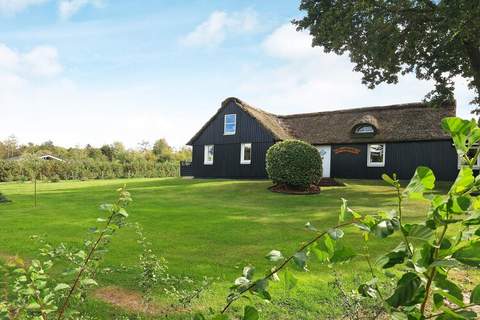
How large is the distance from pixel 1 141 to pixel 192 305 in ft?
312

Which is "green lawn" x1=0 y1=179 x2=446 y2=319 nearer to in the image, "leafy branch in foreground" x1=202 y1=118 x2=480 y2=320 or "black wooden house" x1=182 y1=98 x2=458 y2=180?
"leafy branch in foreground" x1=202 y1=118 x2=480 y2=320

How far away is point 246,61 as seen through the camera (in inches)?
550

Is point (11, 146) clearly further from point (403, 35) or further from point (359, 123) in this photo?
point (403, 35)

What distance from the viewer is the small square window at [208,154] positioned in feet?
105

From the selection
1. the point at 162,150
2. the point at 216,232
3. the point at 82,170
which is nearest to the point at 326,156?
the point at 216,232

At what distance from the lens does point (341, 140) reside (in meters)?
28.2

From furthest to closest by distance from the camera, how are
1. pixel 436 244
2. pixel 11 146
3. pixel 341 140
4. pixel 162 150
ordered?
pixel 11 146 → pixel 162 150 → pixel 341 140 → pixel 436 244

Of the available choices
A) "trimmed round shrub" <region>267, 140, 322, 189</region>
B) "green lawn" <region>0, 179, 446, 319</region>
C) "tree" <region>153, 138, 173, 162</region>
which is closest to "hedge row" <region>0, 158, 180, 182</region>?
"tree" <region>153, 138, 173, 162</region>

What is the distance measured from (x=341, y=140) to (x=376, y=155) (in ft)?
9.82

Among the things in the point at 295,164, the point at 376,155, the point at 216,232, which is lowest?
the point at 216,232

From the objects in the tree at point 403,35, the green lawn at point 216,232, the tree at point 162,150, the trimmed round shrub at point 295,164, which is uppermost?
the tree at point 403,35

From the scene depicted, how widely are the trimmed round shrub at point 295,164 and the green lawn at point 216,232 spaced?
146 centimetres

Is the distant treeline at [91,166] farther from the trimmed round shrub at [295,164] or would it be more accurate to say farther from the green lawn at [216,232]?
the trimmed round shrub at [295,164]

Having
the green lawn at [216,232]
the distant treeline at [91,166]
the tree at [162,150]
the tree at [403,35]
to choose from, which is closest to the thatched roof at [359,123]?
the tree at [403,35]
